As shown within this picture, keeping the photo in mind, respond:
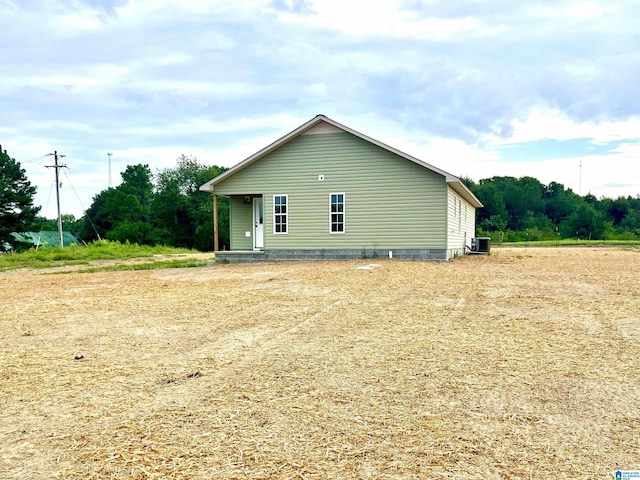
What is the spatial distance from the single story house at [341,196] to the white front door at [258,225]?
320mm

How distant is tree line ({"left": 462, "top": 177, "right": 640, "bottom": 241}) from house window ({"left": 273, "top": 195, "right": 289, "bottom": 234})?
36824 mm

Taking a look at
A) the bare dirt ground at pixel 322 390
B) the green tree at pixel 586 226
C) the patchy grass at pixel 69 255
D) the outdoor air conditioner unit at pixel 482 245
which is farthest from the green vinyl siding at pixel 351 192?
the green tree at pixel 586 226

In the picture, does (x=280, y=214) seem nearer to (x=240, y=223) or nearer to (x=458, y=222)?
(x=240, y=223)

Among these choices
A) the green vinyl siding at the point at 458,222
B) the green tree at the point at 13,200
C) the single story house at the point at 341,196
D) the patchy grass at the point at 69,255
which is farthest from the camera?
the green tree at the point at 13,200

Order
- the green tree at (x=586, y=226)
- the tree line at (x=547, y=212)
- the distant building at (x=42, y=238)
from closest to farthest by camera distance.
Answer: the distant building at (x=42, y=238) → the green tree at (x=586, y=226) → the tree line at (x=547, y=212)

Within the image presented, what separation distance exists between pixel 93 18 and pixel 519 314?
46.0ft

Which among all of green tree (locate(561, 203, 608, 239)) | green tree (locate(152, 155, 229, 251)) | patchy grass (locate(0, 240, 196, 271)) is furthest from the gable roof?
green tree (locate(561, 203, 608, 239))

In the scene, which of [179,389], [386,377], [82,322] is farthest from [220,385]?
[82,322]

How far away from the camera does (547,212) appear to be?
70.1 metres

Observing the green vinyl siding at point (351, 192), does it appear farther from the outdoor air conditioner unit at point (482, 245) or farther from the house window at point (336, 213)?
the outdoor air conditioner unit at point (482, 245)

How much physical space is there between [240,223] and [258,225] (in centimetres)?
80

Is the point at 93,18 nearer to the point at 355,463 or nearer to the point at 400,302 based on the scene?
the point at 400,302

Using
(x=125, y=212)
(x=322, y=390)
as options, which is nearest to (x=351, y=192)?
(x=322, y=390)

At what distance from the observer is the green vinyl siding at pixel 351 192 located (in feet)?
51.6
